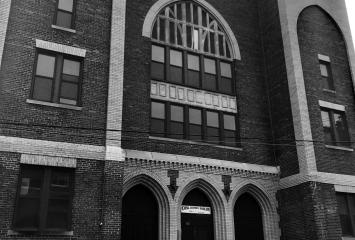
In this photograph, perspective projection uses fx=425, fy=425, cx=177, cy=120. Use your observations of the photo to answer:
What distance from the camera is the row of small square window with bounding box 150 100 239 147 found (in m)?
20.0

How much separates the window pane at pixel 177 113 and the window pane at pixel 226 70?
11.8ft

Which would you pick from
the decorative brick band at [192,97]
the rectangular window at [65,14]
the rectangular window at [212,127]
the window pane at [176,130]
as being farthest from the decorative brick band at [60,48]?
the rectangular window at [212,127]

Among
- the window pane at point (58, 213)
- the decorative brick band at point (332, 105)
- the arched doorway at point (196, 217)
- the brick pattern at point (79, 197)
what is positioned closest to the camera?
the brick pattern at point (79, 197)

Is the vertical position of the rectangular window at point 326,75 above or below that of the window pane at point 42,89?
above

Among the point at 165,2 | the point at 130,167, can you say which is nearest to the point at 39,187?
the point at 130,167

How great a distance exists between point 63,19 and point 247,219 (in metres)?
12.7

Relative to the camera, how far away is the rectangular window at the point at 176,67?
21.2 meters

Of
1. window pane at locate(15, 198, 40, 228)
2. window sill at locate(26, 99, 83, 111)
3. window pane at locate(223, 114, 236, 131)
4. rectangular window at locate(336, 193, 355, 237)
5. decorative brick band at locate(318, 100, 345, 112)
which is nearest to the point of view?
window pane at locate(15, 198, 40, 228)

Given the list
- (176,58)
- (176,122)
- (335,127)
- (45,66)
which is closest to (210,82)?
→ (176,58)

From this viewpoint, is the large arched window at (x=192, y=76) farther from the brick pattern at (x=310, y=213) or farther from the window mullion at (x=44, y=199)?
the window mullion at (x=44, y=199)

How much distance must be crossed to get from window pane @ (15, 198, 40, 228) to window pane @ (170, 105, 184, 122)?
26.1ft

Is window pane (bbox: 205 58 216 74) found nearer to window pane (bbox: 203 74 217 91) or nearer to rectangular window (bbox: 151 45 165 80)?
window pane (bbox: 203 74 217 91)

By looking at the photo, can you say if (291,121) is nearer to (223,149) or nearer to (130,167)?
(223,149)

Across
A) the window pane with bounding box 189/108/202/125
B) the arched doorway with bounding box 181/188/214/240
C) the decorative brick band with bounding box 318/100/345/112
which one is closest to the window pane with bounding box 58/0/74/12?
the window pane with bounding box 189/108/202/125
